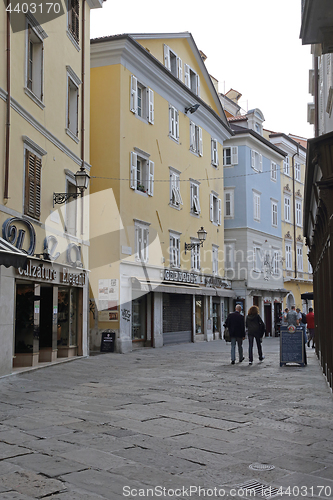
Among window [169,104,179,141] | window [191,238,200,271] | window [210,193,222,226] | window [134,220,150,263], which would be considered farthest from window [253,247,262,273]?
window [134,220,150,263]

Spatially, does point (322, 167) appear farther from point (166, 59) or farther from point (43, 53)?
point (166, 59)

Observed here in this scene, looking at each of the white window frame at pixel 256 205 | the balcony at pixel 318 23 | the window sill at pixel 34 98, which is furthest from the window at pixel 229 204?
the balcony at pixel 318 23

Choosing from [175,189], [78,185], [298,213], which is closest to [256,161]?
[298,213]

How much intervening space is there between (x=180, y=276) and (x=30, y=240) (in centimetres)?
1298

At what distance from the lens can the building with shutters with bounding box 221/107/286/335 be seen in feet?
116

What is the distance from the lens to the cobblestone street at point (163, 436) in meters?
4.75

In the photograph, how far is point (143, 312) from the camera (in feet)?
75.8

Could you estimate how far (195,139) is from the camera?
1160 inches

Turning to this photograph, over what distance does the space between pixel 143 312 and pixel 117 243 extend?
143 inches

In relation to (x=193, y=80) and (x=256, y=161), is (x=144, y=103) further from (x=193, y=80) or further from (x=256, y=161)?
(x=256, y=161)

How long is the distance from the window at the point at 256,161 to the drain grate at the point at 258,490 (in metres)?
33.9

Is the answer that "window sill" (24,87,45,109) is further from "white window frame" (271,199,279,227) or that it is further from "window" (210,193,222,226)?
"white window frame" (271,199,279,227)


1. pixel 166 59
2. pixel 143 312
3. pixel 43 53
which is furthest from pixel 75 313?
pixel 166 59

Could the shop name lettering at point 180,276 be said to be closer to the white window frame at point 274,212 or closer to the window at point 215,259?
the window at point 215,259
